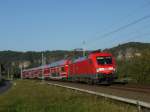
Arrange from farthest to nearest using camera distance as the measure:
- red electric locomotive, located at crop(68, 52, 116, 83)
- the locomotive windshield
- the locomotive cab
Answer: the locomotive windshield, red electric locomotive, located at crop(68, 52, 116, 83), the locomotive cab

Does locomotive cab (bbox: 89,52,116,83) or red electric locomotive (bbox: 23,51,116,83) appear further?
red electric locomotive (bbox: 23,51,116,83)

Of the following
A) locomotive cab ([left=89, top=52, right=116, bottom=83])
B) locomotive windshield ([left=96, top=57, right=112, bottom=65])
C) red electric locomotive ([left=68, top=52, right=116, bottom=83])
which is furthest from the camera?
locomotive windshield ([left=96, top=57, right=112, bottom=65])

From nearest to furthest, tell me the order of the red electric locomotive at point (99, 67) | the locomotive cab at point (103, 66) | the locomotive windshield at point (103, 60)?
1. the locomotive cab at point (103, 66)
2. the red electric locomotive at point (99, 67)
3. the locomotive windshield at point (103, 60)

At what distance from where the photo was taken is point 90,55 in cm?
4403

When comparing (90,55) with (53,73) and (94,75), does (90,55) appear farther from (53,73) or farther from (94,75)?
(53,73)

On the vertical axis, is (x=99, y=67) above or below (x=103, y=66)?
below

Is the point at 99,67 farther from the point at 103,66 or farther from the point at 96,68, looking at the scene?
the point at 103,66

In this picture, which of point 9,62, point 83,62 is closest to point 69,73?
point 83,62

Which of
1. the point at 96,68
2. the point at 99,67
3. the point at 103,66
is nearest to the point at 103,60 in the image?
the point at 103,66

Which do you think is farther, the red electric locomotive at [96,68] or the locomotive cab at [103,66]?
the red electric locomotive at [96,68]

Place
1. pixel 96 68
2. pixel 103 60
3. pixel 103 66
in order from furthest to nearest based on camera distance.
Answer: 1. pixel 103 60
2. pixel 103 66
3. pixel 96 68

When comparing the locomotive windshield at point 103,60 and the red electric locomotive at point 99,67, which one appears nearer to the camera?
the red electric locomotive at point 99,67

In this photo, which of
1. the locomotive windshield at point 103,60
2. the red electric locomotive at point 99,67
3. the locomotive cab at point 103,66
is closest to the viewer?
the locomotive cab at point 103,66

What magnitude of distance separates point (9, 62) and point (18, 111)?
170 metres
